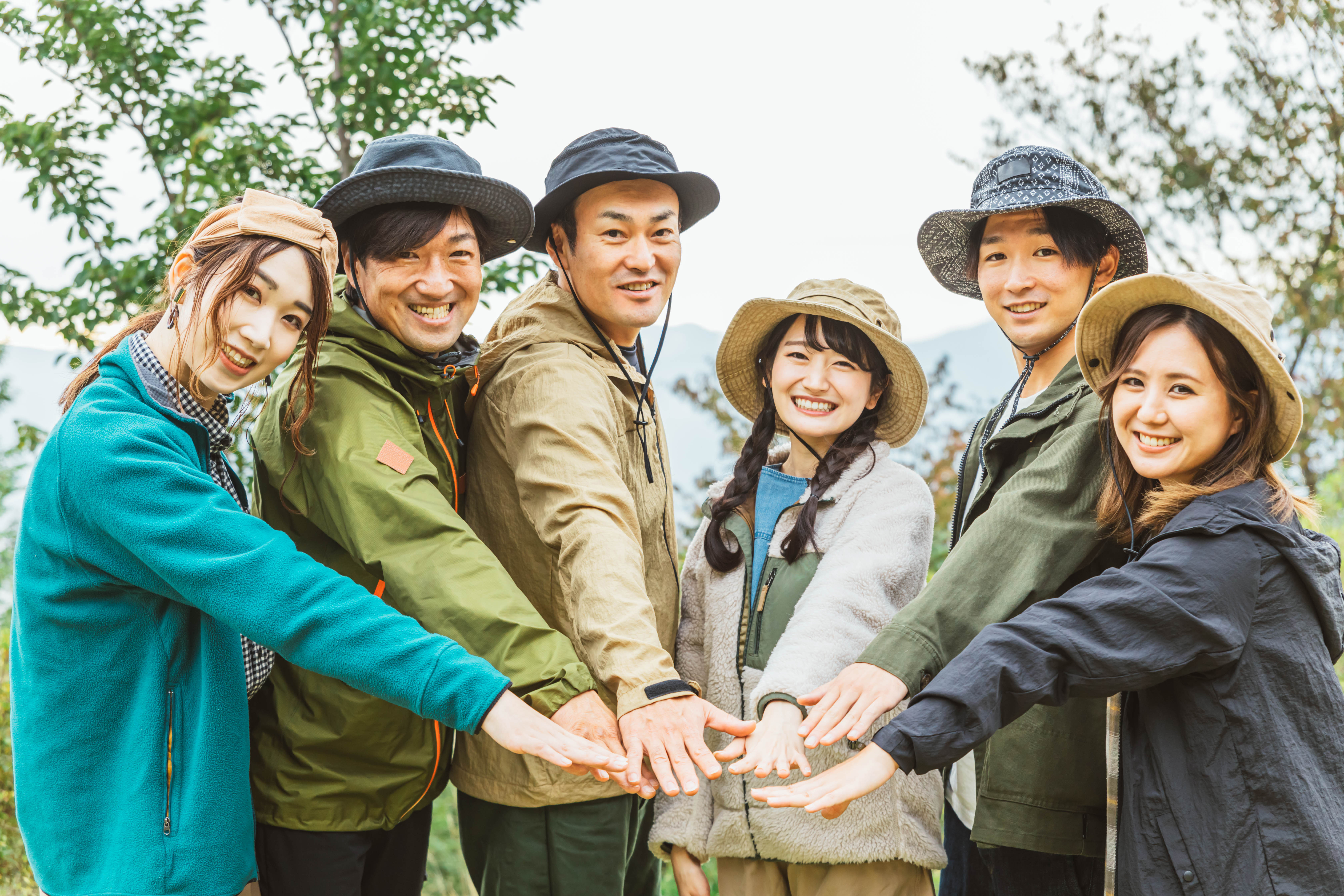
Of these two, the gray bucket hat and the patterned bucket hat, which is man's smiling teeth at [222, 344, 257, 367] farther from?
the patterned bucket hat

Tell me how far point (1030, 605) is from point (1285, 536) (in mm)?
461

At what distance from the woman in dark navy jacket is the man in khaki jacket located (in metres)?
0.42

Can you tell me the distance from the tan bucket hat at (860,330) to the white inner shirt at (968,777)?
0.68ft

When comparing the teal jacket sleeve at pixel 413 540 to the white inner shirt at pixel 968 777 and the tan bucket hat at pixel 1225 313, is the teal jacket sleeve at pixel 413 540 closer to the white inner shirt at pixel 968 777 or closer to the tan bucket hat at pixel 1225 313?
Answer: the white inner shirt at pixel 968 777

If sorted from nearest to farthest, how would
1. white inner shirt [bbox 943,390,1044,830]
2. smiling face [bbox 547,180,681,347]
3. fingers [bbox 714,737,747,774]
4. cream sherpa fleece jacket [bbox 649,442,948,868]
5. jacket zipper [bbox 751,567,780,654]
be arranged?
fingers [bbox 714,737,747,774], cream sherpa fleece jacket [bbox 649,442,948,868], jacket zipper [bbox 751,567,780,654], white inner shirt [bbox 943,390,1044,830], smiling face [bbox 547,180,681,347]

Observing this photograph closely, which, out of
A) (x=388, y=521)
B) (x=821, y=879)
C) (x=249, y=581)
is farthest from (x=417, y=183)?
(x=821, y=879)

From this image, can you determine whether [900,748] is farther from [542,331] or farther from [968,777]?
[542,331]

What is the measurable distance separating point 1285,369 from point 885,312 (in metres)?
1.01

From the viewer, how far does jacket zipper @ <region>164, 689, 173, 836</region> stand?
75.6 inches

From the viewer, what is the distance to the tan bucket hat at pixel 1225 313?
199 cm

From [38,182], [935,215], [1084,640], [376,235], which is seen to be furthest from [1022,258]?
[38,182]

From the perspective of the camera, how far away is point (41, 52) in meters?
4.20

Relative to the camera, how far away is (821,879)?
2416 mm

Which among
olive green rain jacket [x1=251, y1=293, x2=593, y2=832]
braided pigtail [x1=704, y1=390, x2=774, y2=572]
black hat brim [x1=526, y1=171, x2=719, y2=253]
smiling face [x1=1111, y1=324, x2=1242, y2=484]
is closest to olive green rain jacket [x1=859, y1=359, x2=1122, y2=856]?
smiling face [x1=1111, y1=324, x2=1242, y2=484]
